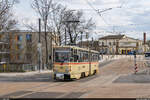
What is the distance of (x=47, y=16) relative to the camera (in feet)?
159

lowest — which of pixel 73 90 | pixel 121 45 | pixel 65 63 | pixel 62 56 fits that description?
pixel 73 90

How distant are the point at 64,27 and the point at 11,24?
39.3 feet

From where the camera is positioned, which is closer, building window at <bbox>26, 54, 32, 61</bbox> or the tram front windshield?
the tram front windshield

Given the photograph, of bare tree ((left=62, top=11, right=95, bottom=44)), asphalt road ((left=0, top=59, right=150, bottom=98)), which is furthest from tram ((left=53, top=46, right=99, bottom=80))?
bare tree ((left=62, top=11, right=95, bottom=44))

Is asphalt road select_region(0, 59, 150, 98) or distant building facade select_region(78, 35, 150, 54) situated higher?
distant building facade select_region(78, 35, 150, 54)

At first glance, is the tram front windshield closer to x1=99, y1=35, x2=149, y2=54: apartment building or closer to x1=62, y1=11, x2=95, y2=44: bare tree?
x1=62, y1=11, x2=95, y2=44: bare tree

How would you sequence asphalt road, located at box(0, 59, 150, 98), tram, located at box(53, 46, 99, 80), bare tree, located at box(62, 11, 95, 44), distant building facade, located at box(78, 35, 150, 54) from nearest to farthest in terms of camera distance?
asphalt road, located at box(0, 59, 150, 98) < tram, located at box(53, 46, 99, 80) < bare tree, located at box(62, 11, 95, 44) < distant building facade, located at box(78, 35, 150, 54)

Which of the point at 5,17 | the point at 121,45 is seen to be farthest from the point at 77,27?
the point at 121,45

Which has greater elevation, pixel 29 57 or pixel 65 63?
pixel 65 63

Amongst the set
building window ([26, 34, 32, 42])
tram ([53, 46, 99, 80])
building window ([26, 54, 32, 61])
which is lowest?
building window ([26, 54, 32, 61])

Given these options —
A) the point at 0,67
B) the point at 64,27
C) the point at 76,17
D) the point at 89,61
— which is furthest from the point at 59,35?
the point at 89,61

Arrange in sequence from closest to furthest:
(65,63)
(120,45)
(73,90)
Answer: (73,90) → (65,63) → (120,45)

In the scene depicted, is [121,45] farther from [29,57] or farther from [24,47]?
[29,57]

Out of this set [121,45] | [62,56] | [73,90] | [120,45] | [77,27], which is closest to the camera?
[73,90]
